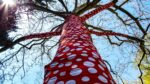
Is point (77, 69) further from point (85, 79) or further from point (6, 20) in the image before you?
point (6, 20)

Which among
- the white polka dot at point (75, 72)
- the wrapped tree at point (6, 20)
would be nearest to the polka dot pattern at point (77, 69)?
the white polka dot at point (75, 72)

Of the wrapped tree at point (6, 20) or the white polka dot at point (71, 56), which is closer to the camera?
the white polka dot at point (71, 56)

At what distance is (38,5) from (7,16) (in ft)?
7.61

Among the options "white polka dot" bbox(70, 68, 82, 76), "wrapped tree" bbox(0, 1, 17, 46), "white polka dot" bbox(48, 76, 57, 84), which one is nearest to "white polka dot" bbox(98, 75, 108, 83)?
"white polka dot" bbox(70, 68, 82, 76)

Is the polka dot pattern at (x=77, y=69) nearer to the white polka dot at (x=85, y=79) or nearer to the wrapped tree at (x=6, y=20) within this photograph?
the white polka dot at (x=85, y=79)

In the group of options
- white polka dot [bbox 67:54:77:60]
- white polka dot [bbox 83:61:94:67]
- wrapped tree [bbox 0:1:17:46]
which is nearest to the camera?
white polka dot [bbox 83:61:94:67]

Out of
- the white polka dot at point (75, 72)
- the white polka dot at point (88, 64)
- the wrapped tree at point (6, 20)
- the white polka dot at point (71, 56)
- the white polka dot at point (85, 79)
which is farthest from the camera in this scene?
the wrapped tree at point (6, 20)

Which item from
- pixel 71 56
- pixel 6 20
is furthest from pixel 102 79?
pixel 6 20

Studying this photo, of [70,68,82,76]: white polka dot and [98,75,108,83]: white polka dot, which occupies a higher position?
[70,68,82,76]: white polka dot

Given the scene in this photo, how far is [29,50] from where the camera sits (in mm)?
9719

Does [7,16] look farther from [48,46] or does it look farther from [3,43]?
[48,46]

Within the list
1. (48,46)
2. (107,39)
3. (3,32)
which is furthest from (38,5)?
(107,39)

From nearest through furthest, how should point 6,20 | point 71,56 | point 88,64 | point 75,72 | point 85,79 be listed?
1. point 85,79
2. point 75,72
3. point 88,64
4. point 71,56
5. point 6,20

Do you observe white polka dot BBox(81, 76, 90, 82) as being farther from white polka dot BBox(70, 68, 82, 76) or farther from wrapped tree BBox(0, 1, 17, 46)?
wrapped tree BBox(0, 1, 17, 46)
